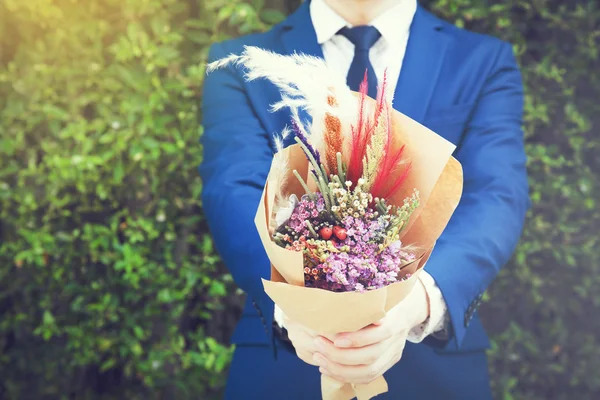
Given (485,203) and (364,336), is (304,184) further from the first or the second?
(485,203)

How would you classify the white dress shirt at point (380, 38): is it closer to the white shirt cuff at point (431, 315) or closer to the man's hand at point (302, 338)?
the white shirt cuff at point (431, 315)

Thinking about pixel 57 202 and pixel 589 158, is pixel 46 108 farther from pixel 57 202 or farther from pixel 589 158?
pixel 589 158

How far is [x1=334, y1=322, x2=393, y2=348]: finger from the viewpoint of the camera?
141 centimetres

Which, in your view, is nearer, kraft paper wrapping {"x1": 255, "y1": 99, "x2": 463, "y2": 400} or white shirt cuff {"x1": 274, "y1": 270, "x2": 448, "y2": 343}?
kraft paper wrapping {"x1": 255, "y1": 99, "x2": 463, "y2": 400}

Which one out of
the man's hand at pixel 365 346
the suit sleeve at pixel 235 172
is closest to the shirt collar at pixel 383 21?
the suit sleeve at pixel 235 172

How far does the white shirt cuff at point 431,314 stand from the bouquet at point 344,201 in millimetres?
255

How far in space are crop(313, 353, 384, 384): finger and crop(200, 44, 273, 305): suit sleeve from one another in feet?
0.85

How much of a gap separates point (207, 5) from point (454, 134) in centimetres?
118

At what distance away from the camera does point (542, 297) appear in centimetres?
268

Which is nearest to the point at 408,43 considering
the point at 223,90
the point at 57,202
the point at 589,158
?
the point at 223,90

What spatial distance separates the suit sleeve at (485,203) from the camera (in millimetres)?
1652

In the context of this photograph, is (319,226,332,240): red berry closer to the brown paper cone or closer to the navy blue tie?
the brown paper cone

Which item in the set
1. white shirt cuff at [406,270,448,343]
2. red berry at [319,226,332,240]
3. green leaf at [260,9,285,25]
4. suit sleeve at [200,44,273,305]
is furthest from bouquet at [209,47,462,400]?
green leaf at [260,9,285,25]

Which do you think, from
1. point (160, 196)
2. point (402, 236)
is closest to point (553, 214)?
point (402, 236)
